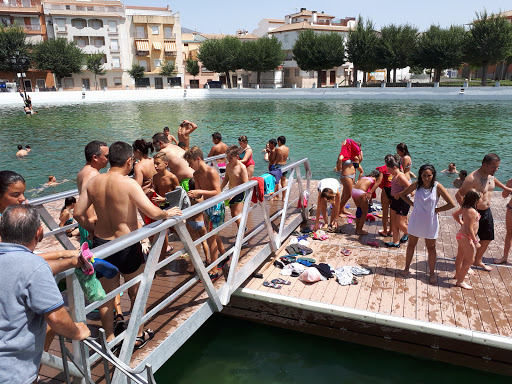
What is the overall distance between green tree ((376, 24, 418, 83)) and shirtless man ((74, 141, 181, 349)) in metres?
57.2

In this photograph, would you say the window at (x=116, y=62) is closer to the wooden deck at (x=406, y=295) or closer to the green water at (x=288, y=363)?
the wooden deck at (x=406, y=295)

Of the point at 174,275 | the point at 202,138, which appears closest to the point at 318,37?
the point at 202,138

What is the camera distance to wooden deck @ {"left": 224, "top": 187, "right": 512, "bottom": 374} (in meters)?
4.49

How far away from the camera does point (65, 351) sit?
2.79 meters

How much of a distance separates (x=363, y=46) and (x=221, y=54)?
76.4 feet

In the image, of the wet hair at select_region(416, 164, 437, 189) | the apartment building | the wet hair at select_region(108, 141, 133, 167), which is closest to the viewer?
the wet hair at select_region(108, 141, 133, 167)

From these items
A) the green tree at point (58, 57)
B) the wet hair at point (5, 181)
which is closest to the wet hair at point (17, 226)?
the wet hair at point (5, 181)

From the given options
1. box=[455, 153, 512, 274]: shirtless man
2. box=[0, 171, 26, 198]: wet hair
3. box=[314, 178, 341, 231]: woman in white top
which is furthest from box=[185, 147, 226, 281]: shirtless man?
box=[455, 153, 512, 274]: shirtless man

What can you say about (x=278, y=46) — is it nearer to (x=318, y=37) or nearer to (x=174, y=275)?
(x=318, y=37)

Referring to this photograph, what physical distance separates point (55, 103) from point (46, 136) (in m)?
28.8

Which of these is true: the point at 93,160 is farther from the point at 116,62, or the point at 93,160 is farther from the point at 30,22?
the point at 30,22

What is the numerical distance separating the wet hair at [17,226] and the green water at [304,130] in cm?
1331

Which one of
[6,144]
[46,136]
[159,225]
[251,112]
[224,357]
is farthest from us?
[251,112]

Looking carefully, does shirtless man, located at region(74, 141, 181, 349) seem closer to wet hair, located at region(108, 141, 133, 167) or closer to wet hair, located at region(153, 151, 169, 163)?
wet hair, located at region(108, 141, 133, 167)
